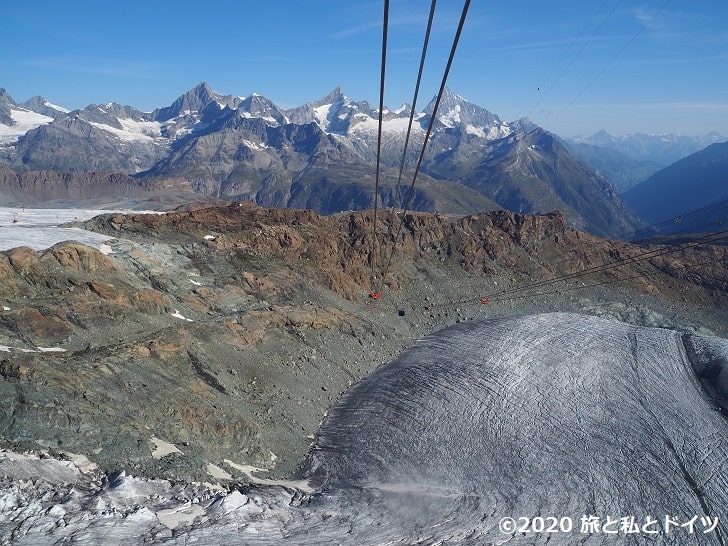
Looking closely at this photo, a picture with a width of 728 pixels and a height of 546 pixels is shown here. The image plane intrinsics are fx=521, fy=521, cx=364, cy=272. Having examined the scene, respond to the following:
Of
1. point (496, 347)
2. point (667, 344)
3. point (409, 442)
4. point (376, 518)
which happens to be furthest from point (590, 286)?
point (376, 518)

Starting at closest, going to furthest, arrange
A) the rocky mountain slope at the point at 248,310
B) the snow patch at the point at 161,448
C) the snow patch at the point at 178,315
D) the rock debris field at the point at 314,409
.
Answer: the rock debris field at the point at 314,409 < the snow patch at the point at 161,448 < the rocky mountain slope at the point at 248,310 < the snow patch at the point at 178,315

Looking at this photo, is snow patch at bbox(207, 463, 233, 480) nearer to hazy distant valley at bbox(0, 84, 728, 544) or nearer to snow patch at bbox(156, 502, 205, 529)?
hazy distant valley at bbox(0, 84, 728, 544)

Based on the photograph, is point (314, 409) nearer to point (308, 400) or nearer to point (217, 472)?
point (308, 400)

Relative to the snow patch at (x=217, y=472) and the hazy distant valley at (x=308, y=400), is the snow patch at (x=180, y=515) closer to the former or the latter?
the hazy distant valley at (x=308, y=400)

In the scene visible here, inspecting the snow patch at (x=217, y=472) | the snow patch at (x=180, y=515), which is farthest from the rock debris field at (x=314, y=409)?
the snow patch at (x=217, y=472)

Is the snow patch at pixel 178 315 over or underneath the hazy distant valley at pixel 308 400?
over

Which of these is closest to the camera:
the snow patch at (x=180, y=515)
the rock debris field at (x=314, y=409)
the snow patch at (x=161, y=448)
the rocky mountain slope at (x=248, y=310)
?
the snow patch at (x=180, y=515)

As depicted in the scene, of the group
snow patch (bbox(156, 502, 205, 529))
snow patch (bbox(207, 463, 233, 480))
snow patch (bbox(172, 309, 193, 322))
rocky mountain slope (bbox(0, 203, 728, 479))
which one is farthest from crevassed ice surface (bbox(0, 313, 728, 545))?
snow patch (bbox(172, 309, 193, 322))
